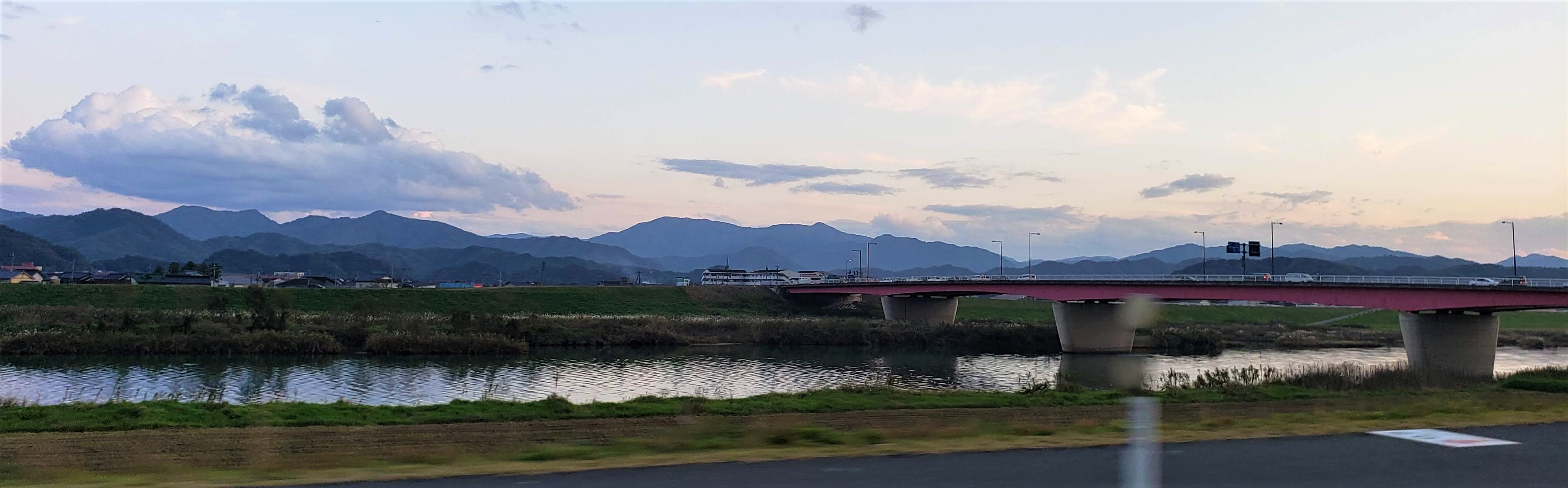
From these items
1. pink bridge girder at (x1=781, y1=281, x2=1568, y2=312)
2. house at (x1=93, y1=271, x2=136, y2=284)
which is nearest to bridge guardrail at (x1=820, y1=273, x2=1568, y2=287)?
pink bridge girder at (x1=781, y1=281, x2=1568, y2=312)

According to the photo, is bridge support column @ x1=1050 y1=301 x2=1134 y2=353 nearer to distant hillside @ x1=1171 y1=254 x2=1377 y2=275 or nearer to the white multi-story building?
the white multi-story building

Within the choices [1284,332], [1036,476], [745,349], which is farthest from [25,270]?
[1036,476]

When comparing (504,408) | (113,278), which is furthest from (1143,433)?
(113,278)

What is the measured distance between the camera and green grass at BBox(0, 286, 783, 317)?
79562mm

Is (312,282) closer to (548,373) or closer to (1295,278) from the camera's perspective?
(548,373)

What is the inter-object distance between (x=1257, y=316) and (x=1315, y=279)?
45420 millimetres

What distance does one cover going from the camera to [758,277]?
14325 centimetres

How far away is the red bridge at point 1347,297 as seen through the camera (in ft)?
165

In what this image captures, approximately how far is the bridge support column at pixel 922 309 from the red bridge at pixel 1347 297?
6.60 metres

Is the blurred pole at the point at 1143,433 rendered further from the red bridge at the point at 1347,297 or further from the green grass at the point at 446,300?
the green grass at the point at 446,300

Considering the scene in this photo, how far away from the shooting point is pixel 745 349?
70.4m

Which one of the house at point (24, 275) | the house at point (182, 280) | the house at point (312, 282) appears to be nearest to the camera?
the house at point (24, 275)

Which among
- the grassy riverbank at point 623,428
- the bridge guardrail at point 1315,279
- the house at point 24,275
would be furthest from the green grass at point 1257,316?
the house at point 24,275

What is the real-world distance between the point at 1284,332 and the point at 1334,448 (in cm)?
8502
